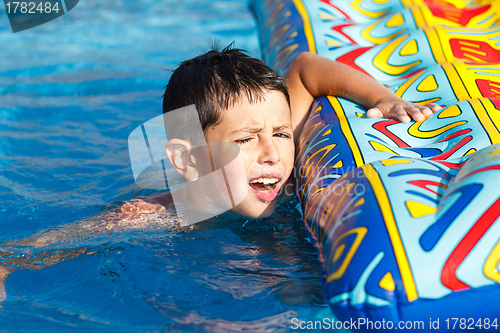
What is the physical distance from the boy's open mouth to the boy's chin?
0.12ft

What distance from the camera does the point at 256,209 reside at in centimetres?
217

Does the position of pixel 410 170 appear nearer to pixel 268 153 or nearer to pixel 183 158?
pixel 268 153

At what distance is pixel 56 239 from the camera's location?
222 cm

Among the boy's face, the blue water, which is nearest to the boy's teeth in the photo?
the boy's face

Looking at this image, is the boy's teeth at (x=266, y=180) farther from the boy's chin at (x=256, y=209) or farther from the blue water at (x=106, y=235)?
the blue water at (x=106, y=235)

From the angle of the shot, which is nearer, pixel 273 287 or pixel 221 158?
pixel 273 287

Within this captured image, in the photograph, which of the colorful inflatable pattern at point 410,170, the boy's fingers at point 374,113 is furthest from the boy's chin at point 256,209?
the boy's fingers at point 374,113

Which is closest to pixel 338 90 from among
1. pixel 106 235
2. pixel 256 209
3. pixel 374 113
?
pixel 374 113


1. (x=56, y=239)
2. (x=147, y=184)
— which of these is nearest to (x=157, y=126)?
(x=147, y=184)

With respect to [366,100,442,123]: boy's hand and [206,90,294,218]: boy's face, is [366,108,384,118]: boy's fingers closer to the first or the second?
[366,100,442,123]: boy's hand

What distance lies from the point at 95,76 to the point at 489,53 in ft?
9.47

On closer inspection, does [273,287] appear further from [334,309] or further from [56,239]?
[56,239]

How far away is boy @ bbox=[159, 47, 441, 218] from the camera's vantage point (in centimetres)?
208

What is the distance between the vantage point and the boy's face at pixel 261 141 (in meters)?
2.07
